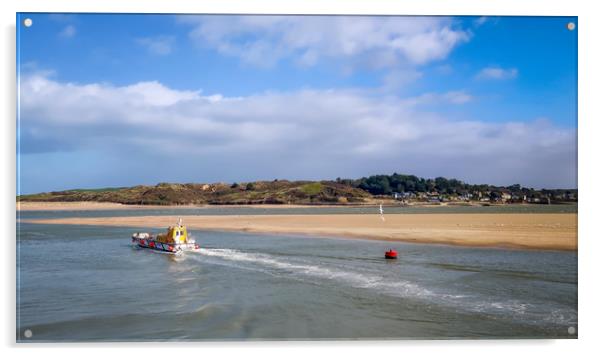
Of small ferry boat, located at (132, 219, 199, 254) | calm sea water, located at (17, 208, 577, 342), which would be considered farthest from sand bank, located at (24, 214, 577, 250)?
calm sea water, located at (17, 208, 577, 342)

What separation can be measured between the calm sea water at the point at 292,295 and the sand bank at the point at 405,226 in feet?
6.96

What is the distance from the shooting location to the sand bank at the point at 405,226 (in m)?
16.5

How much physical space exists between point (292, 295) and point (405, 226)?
52.5 ft

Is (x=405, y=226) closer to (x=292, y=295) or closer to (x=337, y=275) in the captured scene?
(x=337, y=275)

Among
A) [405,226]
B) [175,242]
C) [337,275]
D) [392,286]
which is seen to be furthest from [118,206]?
[405,226]

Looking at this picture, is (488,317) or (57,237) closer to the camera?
(488,317)

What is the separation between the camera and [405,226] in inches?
944

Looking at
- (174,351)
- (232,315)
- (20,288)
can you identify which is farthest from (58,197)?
(174,351)

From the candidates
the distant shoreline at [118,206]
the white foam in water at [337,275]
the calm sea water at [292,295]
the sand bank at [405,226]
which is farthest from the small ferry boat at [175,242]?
the distant shoreline at [118,206]

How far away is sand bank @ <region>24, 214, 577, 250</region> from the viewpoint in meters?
16.5

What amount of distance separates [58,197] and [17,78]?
4.45 metres

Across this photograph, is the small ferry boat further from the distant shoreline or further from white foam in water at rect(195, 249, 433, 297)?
the distant shoreline

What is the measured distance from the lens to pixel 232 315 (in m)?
7.51

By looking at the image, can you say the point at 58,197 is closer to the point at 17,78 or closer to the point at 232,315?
the point at 17,78
